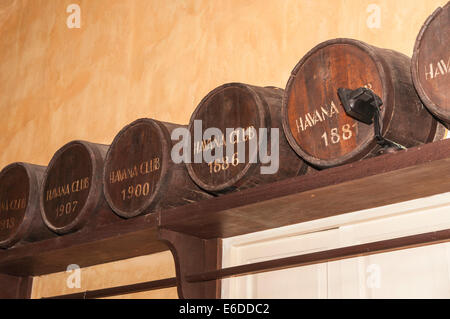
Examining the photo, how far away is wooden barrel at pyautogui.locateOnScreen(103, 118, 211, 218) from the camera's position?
2729mm

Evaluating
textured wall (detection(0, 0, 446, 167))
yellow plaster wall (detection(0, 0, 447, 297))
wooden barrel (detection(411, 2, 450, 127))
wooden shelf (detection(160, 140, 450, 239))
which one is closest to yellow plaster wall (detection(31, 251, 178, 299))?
yellow plaster wall (detection(0, 0, 447, 297))

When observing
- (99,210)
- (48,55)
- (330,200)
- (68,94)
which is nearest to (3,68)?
(48,55)

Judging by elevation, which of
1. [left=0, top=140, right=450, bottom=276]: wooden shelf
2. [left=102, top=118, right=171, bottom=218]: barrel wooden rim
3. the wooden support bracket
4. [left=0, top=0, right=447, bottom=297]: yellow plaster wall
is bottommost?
the wooden support bracket

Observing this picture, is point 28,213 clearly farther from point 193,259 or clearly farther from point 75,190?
point 193,259

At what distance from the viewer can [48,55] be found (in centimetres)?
470

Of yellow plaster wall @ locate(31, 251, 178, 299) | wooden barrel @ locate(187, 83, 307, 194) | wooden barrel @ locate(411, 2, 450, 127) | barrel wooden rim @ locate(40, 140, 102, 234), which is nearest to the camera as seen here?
wooden barrel @ locate(411, 2, 450, 127)

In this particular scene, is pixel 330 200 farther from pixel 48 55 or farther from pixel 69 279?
pixel 48 55

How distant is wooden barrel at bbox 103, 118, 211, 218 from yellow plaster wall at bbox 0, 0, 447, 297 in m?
0.55

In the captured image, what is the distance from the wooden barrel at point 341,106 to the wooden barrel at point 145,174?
59 cm

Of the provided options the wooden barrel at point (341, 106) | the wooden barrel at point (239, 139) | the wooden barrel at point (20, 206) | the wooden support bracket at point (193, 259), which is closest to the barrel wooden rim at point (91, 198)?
the wooden barrel at point (20, 206)

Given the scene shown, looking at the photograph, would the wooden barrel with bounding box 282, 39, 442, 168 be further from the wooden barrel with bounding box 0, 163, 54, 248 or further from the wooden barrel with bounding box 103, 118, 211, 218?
the wooden barrel with bounding box 0, 163, 54, 248

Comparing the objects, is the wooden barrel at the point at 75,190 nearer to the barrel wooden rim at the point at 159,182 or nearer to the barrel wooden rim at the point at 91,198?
the barrel wooden rim at the point at 91,198

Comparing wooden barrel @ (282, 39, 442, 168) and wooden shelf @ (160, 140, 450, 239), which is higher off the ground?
wooden barrel @ (282, 39, 442, 168)

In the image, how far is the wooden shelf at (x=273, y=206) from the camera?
6.91 feet
